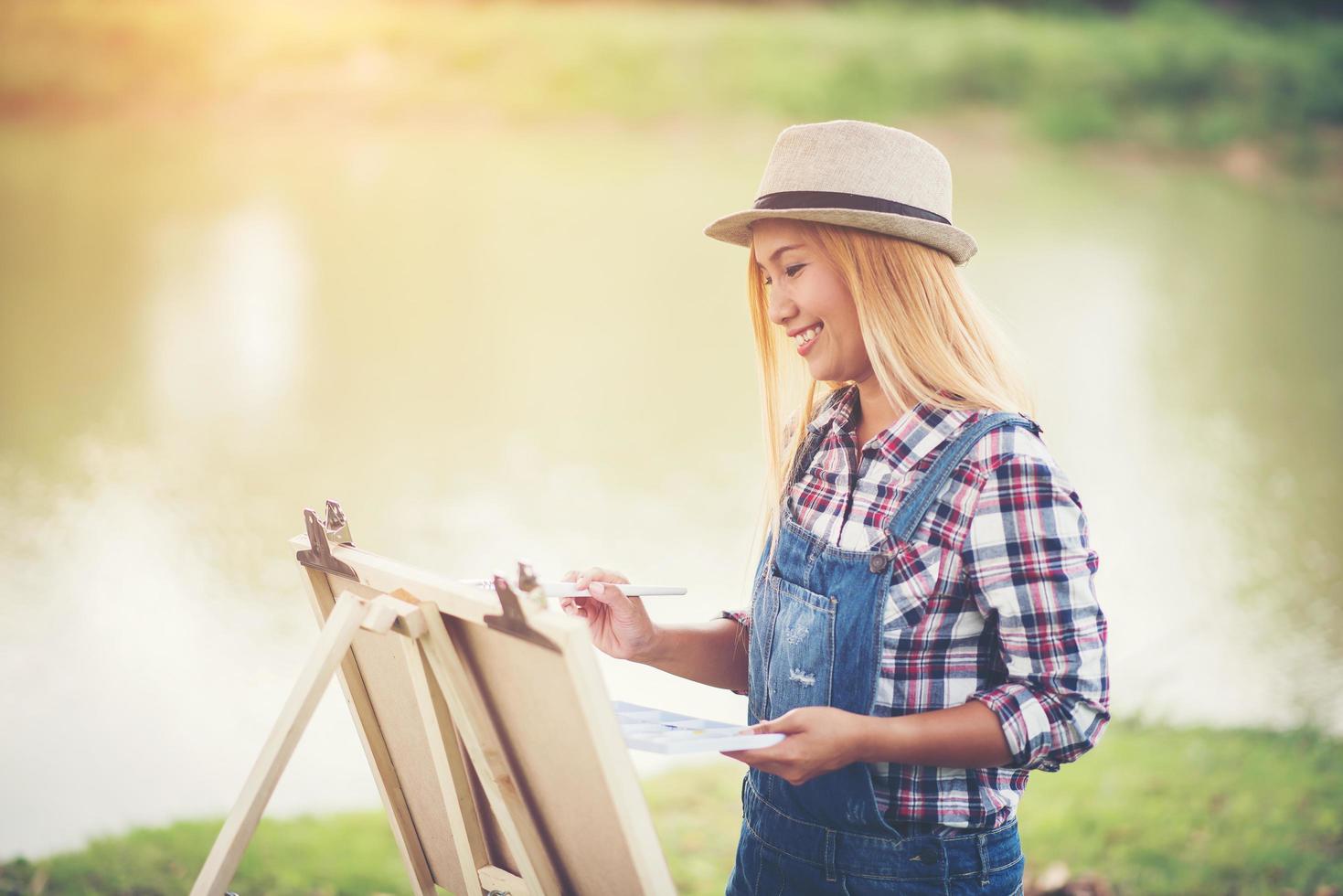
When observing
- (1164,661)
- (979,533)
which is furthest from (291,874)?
(1164,661)

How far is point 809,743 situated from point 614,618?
0.41 metres

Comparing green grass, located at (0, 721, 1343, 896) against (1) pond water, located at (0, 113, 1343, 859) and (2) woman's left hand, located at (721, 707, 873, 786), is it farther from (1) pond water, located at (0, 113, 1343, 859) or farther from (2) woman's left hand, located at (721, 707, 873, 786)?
(2) woman's left hand, located at (721, 707, 873, 786)

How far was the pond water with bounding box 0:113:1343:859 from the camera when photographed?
480 centimetres

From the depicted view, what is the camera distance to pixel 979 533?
125 cm

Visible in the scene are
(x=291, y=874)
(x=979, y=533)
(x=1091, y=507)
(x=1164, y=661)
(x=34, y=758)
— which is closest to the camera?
(x=979, y=533)

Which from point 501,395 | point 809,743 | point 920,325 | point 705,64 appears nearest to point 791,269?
point 920,325

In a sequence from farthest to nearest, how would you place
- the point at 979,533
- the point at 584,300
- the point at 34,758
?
the point at 584,300, the point at 34,758, the point at 979,533

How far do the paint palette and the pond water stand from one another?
3005 mm

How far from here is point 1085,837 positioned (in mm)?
3191

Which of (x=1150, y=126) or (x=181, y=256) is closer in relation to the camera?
(x=181, y=256)

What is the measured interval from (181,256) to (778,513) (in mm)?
5511

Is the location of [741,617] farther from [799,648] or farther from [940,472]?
[940,472]

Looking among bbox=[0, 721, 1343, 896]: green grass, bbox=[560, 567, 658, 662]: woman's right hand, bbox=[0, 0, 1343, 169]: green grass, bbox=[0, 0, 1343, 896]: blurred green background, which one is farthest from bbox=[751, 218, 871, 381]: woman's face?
bbox=[0, 0, 1343, 169]: green grass

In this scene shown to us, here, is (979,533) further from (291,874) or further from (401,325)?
(401,325)
